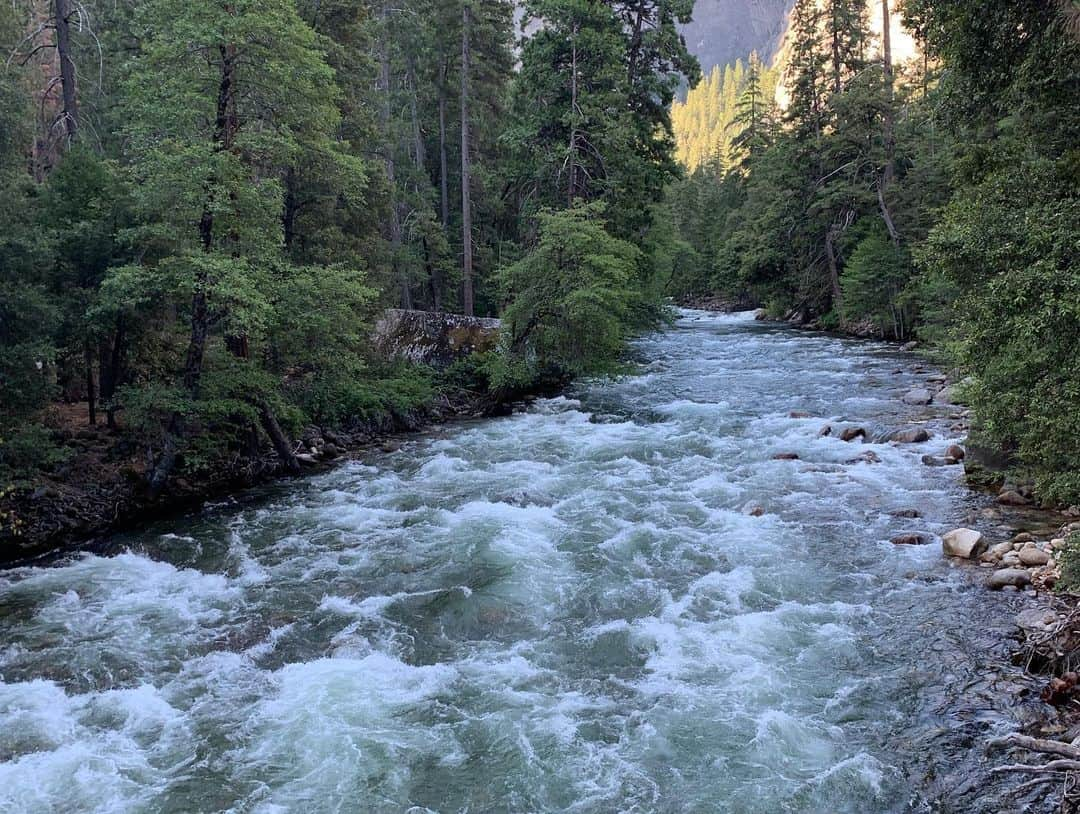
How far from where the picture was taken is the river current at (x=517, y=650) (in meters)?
5.59

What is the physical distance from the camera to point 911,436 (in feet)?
47.9

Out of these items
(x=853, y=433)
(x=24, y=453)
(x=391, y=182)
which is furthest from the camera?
(x=391, y=182)

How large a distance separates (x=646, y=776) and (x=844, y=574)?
4.57 metres

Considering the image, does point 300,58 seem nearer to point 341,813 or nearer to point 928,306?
point 341,813

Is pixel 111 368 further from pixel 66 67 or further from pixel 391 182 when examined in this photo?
pixel 391 182

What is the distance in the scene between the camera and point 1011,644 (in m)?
7.00

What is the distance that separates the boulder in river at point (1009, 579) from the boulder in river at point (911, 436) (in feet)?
21.7

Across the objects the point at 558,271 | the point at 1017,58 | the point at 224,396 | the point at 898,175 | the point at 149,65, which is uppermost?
the point at 898,175

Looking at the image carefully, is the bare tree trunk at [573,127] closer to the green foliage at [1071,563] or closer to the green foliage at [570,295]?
the green foliage at [570,295]

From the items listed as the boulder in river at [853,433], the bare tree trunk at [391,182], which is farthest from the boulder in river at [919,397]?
the bare tree trunk at [391,182]

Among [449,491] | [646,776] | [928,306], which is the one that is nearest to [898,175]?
[928,306]

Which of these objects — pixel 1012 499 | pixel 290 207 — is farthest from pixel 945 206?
pixel 290 207

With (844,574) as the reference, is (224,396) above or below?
above

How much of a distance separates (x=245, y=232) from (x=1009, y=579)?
11.9 meters
